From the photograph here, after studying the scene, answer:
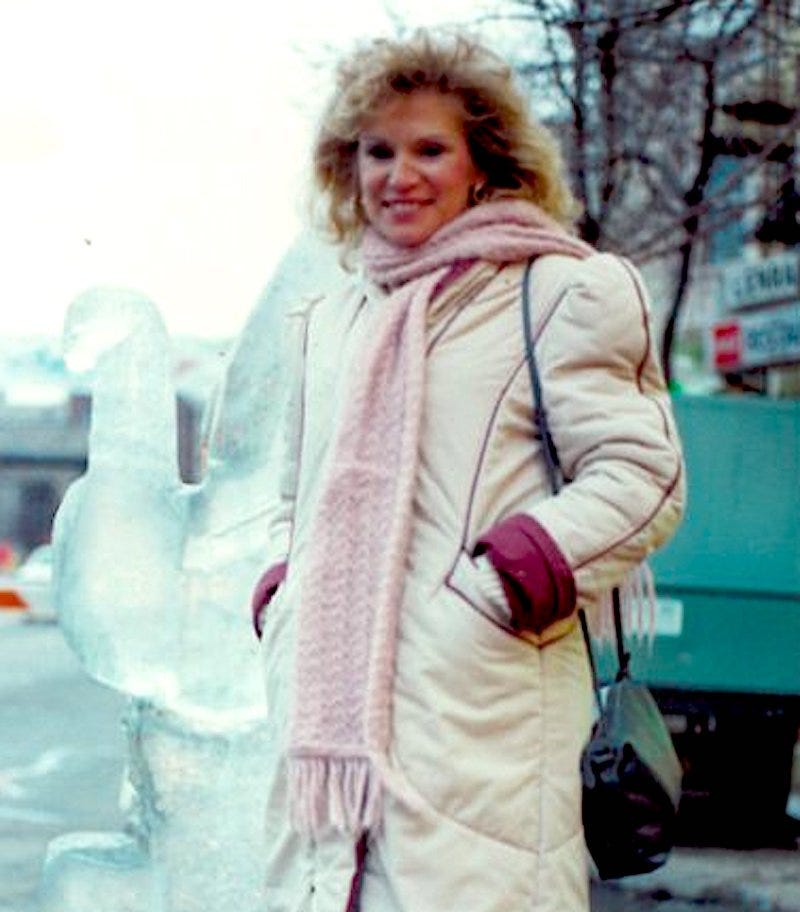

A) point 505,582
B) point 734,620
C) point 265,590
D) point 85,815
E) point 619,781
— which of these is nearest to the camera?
point 505,582

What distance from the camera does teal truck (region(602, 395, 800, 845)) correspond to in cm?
851

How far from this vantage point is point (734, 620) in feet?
28.0

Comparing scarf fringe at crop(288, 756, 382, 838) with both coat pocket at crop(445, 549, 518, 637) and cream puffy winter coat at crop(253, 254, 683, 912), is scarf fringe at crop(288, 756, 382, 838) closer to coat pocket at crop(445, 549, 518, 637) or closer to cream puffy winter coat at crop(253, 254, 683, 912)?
cream puffy winter coat at crop(253, 254, 683, 912)

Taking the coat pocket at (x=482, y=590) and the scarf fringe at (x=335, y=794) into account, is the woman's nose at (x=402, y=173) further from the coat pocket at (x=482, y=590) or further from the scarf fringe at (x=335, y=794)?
the scarf fringe at (x=335, y=794)

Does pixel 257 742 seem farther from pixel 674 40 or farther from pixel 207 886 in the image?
pixel 674 40

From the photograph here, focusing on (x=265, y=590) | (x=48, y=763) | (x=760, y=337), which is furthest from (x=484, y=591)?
(x=760, y=337)

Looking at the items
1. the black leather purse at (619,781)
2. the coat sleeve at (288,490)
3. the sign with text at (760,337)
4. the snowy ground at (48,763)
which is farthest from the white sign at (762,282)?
the black leather purse at (619,781)

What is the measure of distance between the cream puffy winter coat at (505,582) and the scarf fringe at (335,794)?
26 mm

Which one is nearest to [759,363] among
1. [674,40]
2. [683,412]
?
[674,40]

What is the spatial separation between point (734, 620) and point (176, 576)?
14.1 ft

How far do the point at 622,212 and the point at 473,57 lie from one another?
14.8m

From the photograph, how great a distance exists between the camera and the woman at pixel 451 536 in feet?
8.77

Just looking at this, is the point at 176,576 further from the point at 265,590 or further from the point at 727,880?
the point at 727,880

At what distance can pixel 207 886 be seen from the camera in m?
4.55
